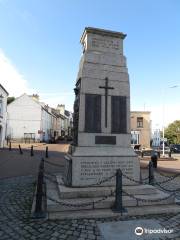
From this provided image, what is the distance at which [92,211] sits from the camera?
657 centimetres

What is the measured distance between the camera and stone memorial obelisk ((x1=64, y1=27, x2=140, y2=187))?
7922mm

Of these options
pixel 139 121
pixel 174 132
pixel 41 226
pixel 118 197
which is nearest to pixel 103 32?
pixel 118 197

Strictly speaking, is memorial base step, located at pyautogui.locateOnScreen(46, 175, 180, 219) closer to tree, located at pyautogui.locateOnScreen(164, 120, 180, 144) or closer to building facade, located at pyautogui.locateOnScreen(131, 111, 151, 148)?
building facade, located at pyautogui.locateOnScreen(131, 111, 151, 148)

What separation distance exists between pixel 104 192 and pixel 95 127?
7.07ft

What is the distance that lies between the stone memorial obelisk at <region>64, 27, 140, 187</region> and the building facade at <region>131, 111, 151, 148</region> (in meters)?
34.9

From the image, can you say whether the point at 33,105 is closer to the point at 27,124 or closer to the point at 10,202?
the point at 27,124

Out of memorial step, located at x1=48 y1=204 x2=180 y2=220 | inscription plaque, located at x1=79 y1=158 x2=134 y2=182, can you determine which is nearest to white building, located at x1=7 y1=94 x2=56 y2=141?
inscription plaque, located at x1=79 y1=158 x2=134 y2=182

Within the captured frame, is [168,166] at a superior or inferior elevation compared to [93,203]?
inferior

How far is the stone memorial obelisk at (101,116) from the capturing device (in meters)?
7.92

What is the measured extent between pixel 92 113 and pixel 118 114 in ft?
3.12

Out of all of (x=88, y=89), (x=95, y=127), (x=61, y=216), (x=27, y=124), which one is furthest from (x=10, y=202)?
(x=27, y=124)

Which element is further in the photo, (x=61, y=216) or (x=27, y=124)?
(x=27, y=124)

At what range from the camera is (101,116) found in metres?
8.55

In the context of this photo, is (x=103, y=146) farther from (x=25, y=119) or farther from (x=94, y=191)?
(x=25, y=119)
